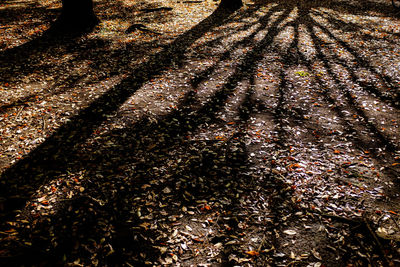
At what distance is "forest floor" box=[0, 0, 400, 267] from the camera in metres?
3.37

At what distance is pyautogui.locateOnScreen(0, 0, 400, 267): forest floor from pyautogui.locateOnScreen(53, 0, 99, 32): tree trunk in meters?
1.19

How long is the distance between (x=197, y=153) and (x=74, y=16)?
9841 millimetres

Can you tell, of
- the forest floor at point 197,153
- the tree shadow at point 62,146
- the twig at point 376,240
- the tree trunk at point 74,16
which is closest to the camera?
the twig at point 376,240

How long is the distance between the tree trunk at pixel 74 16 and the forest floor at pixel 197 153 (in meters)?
1.19

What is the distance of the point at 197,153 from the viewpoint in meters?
4.91

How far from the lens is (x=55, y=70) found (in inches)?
304

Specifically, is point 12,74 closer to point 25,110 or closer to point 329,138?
point 25,110

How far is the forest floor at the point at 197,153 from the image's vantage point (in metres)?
3.37

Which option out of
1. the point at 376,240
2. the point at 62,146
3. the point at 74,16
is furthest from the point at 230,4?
the point at 376,240

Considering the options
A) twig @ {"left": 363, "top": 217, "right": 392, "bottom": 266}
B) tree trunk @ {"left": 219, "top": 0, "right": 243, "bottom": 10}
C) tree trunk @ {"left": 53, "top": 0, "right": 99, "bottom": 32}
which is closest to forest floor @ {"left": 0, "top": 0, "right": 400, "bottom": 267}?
twig @ {"left": 363, "top": 217, "right": 392, "bottom": 266}

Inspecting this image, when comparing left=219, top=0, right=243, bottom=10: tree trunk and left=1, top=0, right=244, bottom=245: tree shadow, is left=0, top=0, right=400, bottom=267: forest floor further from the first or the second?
left=219, top=0, right=243, bottom=10: tree trunk

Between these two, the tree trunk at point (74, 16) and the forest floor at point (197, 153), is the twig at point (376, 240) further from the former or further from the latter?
the tree trunk at point (74, 16)

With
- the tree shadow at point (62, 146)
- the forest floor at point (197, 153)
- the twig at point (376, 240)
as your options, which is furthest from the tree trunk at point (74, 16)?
the twig at point (376, 240)

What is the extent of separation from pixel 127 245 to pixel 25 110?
15.6 ft
